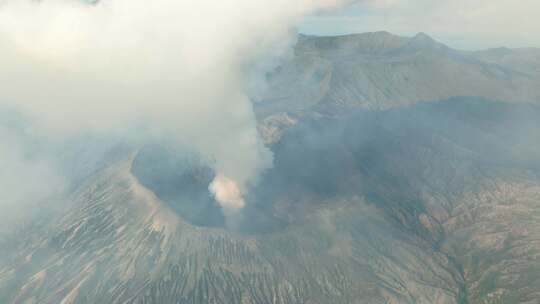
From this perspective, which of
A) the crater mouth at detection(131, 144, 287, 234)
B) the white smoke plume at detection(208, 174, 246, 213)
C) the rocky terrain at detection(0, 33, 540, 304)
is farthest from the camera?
the white smoke plume at detection(208, 174, 246, 213)

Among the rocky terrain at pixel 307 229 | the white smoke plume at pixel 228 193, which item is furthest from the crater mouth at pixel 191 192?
Answer: the white smoke plume at pixel 228 193

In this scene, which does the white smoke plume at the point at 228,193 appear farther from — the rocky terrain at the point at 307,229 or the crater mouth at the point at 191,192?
the rocky terrain at the point at 307,229

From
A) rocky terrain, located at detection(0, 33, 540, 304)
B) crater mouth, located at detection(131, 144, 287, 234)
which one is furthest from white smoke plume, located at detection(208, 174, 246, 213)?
rocky terrain, located at detection(0, 33, 540, 304)

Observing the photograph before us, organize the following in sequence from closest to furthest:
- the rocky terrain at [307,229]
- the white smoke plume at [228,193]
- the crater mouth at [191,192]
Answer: the rocky terrain at [307,229] → the crater mouth at [191,192] → the white smoke plume at [228,193]

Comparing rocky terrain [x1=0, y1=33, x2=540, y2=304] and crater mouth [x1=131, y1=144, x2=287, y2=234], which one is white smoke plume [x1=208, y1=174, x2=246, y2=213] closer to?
crater mouth [x1=131, y1=144, x2=287, y2=234]

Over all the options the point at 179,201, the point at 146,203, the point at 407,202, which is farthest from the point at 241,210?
the point at 407,202

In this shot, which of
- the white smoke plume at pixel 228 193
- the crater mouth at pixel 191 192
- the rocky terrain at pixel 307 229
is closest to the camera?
the rocky terrain at pixel 307 229
